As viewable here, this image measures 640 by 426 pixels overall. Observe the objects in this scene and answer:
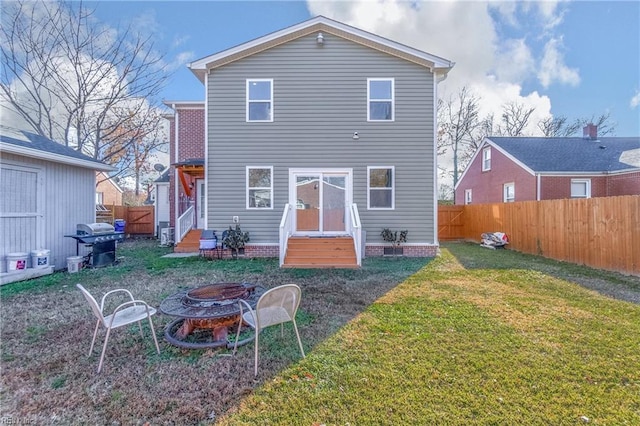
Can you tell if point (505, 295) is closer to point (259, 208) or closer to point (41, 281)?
point (259, 208)

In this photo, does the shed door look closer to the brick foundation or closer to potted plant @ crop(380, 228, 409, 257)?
the brick foundation

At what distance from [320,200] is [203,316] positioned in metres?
6.90

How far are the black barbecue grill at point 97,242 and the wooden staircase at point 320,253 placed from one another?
5160 millimetres

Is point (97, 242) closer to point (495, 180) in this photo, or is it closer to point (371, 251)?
point (371, 251)

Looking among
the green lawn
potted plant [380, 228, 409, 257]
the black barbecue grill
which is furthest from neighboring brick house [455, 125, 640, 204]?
the black barbecue grill

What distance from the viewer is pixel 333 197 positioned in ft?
32.9

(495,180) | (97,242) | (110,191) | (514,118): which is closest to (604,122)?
(514,118)

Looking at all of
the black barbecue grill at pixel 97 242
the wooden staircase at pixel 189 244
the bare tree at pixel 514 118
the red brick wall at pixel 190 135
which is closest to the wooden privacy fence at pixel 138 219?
the red brick wall at pixel 190 135

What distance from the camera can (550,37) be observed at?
13.9 meters

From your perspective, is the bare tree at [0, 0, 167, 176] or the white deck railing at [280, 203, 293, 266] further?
the bare tree at [0, 0, 167, 176]

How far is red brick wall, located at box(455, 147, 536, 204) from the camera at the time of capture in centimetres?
1515

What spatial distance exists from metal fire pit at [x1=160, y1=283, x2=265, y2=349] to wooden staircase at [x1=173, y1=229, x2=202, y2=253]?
7.42 m

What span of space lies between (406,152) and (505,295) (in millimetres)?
5518

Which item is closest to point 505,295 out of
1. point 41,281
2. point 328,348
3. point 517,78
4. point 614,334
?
point 614,334
